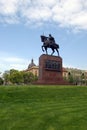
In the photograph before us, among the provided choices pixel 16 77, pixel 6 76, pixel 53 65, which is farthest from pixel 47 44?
pixel 6 76

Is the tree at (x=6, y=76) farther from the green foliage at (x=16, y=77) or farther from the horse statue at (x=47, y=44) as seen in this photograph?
the horse statue at (x=47, y=44)

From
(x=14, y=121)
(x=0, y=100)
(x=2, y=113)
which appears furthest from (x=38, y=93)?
(x=14, y=121)

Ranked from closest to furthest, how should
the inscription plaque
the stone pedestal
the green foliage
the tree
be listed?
the stone pedestal < the inscription plaque < the green foliage < the tree

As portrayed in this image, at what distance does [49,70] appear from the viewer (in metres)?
41.3

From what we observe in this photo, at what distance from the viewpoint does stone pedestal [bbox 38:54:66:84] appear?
40.3 metres

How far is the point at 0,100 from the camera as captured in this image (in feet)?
71.6

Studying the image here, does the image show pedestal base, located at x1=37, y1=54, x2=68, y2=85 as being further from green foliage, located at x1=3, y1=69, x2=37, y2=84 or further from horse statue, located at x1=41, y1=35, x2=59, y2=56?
green foliage, located at x1=3, y1=69, x2=37, y2=84

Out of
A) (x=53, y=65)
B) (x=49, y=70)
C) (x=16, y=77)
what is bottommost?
(x=49, y=70)

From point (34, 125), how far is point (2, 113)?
122 inches

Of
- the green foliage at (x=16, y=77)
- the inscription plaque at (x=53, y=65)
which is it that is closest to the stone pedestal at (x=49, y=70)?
the inscription plaque at (x=53, y=65)

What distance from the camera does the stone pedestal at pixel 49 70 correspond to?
132ft

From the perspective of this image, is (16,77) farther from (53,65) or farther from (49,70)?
(49,70)

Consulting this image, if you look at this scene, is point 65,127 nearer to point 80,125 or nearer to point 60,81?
point 80,125

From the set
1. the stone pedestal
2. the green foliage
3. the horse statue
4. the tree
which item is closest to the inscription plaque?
the stone pedestal
